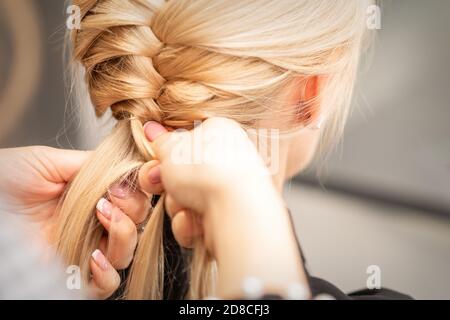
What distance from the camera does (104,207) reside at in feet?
2.71

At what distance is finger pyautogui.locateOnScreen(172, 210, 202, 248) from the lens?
78cm

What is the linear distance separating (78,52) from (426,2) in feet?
2.02

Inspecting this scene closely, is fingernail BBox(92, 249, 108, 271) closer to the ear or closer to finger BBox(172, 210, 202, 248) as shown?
finger BBox(172, 210, 202, 248)

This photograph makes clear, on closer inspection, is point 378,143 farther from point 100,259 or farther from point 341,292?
point 100,259

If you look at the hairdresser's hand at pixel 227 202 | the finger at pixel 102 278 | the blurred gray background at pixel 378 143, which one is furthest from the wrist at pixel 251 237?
the finger at pixel 102 278

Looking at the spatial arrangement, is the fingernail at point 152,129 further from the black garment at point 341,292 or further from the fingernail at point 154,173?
the black garment at point 341,292

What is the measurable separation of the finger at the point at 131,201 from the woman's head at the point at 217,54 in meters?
0.12

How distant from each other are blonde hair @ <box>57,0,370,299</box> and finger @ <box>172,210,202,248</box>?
0.03 m

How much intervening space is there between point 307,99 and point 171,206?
288mm

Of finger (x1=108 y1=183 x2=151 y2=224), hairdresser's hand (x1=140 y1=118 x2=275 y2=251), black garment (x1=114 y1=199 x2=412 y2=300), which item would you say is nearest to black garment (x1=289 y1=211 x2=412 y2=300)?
black garment (x1=114 y1=199 x2=412 y2=300)

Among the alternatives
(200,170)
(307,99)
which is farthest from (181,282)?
(307,99)

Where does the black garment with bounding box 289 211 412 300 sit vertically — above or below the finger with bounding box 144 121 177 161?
below

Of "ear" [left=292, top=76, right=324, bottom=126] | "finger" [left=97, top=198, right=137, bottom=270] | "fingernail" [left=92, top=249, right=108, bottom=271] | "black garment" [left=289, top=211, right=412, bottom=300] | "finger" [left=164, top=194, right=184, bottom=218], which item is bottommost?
"black garment" [left=289, top=211, right=412, bottom=300]

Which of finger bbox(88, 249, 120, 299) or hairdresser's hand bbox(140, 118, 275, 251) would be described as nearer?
hairdresser's hand bbox(140, 118, 275, 251)
